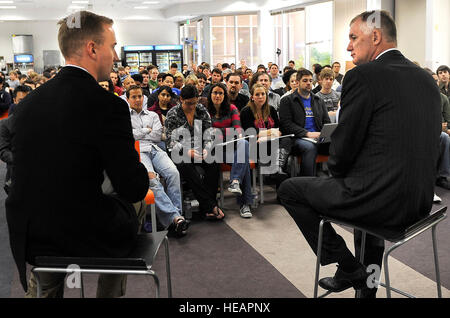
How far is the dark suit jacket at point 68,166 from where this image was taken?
1.59 metres

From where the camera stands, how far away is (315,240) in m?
2.38

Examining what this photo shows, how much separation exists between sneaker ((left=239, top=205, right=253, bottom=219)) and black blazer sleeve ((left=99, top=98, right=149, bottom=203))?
112 inches

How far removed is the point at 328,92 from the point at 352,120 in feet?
13.8

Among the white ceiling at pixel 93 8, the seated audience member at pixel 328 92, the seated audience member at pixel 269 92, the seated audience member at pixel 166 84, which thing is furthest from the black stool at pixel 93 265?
the white ceiling at pixel 93 8

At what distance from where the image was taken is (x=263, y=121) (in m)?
5.04

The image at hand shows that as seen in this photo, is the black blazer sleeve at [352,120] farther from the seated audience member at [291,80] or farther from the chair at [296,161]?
the seated audience member at [291,80]

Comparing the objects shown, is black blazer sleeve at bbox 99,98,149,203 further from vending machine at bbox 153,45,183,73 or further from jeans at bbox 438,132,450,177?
vending machine at bbox 153,45,183,73

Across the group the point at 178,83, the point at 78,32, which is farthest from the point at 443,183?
the point at 78,32

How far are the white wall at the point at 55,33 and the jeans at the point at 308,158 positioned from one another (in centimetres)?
2002

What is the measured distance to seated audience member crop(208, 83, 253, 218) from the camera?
4555mm

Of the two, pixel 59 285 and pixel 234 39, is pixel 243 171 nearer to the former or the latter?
pixel 59 285

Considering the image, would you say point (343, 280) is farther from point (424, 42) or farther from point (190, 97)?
point (424, 42)

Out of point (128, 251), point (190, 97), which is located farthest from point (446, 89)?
point (128, 251)
